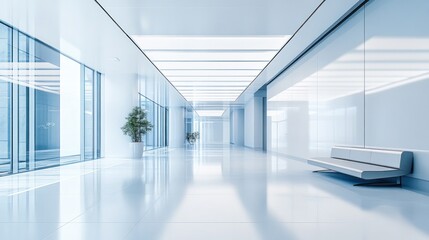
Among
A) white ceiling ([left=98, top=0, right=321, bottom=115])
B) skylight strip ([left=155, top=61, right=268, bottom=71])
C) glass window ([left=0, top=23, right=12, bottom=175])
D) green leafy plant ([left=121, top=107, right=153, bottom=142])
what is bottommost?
green leafy plant ([left=121, top=107, right=153, bottom=142])

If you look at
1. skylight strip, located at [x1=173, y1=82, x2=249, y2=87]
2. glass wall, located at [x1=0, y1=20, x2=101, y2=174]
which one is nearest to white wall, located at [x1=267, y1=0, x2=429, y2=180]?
skylight strip, located at [x1=173, y1=82, x2=249, y2=87]

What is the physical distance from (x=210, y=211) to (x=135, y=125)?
10499 millimetres

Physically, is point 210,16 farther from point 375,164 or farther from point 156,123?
point 156,123

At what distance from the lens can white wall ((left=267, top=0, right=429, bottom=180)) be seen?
5750 mm

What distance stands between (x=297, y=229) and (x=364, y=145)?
504 centimetres

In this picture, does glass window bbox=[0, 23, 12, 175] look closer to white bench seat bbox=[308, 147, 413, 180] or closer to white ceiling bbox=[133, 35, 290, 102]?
white ceiling bbox=[133, 35, 290, 102]

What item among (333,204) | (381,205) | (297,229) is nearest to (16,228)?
(297,229)

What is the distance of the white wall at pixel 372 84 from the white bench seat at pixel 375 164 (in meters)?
0.19

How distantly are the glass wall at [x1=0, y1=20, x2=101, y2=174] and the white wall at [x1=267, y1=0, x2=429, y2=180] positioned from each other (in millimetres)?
9379

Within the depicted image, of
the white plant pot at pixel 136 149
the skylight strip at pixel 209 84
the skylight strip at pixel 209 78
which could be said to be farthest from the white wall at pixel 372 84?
the white plant pot at pixel 136 149

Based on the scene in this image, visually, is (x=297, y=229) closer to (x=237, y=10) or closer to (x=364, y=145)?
(x=364, y=145)

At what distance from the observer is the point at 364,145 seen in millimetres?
7617

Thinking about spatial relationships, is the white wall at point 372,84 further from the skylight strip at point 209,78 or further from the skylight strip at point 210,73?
the skylight strip at point 209,78

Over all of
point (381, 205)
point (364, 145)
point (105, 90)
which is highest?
point (105, 90)
